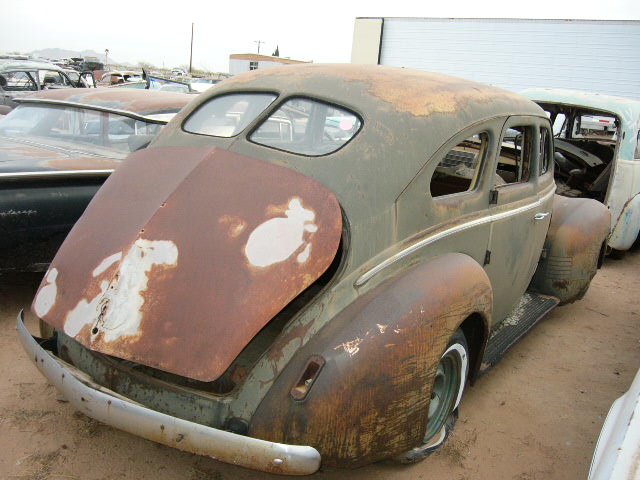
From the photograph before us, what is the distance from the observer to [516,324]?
3.64m

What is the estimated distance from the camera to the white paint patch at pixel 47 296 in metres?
2.35

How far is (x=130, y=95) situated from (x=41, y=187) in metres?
2.05

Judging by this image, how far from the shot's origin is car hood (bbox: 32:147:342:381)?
6.79 feet

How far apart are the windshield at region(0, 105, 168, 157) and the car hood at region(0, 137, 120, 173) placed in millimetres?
233

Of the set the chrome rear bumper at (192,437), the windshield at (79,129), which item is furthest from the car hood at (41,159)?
the chrome rear bumper at (192,437)

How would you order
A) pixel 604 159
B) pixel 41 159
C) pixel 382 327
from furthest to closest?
pixel 604 159
pixel 41 159
pixel 382 327

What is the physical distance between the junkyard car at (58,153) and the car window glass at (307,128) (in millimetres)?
1897

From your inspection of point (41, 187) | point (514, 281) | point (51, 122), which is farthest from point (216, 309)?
point (51, 122)

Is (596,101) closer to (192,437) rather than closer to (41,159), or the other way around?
(41,159)

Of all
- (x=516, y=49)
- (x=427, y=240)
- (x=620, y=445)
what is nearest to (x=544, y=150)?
(x=427, y=240)

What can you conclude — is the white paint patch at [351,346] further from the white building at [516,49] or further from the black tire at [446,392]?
the white building at [516,49]

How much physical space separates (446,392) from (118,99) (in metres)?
4.23

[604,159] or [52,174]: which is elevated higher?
[604,159]

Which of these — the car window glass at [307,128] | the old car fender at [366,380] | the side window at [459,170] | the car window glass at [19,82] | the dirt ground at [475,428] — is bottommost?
the dirt ground at [475,428]
